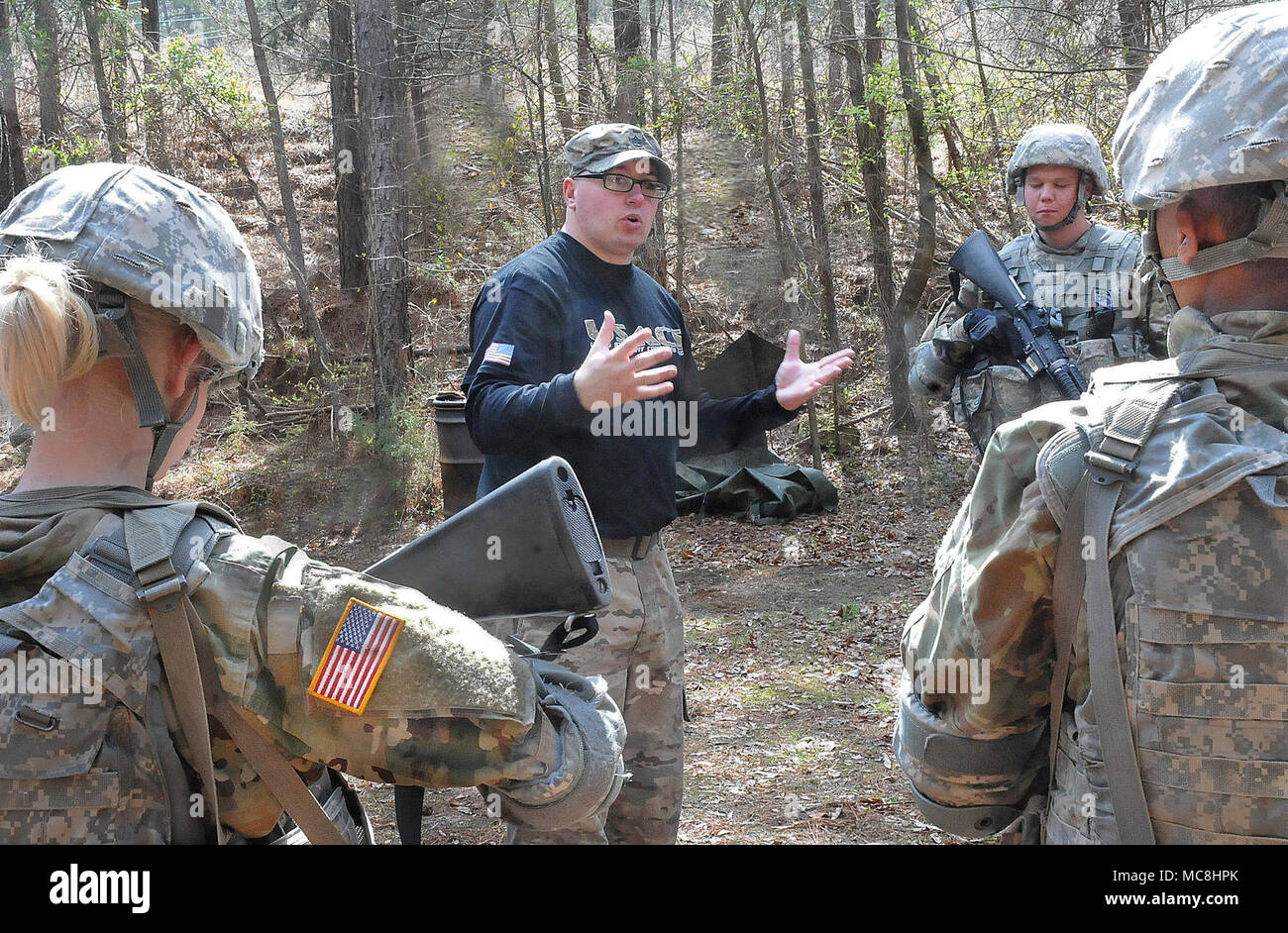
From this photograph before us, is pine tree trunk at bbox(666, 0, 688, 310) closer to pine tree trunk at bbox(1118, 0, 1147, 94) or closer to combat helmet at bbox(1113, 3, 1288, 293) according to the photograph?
pine tree trunk at bbox(1118, 0, 1147, 94)

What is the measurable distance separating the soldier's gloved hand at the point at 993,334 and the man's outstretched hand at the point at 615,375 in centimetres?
280

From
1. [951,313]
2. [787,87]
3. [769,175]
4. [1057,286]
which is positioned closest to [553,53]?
[787,87]

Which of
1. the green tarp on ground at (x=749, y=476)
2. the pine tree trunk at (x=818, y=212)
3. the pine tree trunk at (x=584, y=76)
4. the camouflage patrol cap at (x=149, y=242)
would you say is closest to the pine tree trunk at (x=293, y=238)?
the pine tree trunk at (x=584, y=76)

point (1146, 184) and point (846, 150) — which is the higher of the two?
point (846, 150)

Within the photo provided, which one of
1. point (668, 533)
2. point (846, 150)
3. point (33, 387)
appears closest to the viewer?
point (33, 387)

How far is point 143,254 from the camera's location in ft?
5.21

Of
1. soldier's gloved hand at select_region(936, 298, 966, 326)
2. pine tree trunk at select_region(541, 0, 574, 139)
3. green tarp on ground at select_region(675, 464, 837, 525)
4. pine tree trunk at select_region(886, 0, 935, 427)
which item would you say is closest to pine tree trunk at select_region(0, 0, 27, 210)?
pine tree trunk at select_region(541, 0, 574, 139)

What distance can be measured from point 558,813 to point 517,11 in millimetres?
10966

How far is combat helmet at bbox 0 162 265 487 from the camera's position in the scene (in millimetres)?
1563

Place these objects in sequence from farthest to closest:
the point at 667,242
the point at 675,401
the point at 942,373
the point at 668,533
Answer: the point at 667,242 < the point at 668,533 < the point at 942,373 < the point at 675,401

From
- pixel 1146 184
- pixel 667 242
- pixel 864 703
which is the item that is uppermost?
pixel 667 242

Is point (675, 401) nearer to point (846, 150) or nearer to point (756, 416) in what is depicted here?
point (756, 416)
